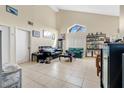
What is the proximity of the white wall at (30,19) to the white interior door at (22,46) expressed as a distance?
330 millimetres

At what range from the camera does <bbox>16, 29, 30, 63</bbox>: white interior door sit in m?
8.09

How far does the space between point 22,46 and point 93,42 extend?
21.8 feet

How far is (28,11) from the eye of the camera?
29.0 feet

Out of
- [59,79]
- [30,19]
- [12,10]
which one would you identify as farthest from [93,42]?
[59,79]

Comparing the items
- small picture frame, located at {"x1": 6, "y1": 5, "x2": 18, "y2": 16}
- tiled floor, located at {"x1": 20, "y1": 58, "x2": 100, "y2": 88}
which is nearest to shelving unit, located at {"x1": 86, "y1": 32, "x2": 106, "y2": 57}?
tiled floor, located at {"x1": 20, "y1": 58, "x2": 100, "y2": 88}

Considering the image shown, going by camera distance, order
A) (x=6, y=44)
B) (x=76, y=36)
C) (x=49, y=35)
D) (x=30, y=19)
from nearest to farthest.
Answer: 1. (x=6, y=44)
2. (x=30, y=19)
3. (x=49, y=35)
4. (x=76, y=36)

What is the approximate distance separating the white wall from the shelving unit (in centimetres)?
282

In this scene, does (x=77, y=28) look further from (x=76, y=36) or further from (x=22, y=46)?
(x=22, y=46)

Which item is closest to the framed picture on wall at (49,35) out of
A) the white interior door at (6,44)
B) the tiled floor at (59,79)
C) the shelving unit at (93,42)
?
the shelving unit at (93,42)

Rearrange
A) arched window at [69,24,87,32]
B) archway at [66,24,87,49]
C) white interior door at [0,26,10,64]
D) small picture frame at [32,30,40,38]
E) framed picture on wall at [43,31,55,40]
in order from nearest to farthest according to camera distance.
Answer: white interior door at [0,26,10,64]
small picture frame at [32,30,40,38]
framed picture on wall at [43,31,55,40]
archway at [66,24,87,49]
arched window at [69,24,87,32]

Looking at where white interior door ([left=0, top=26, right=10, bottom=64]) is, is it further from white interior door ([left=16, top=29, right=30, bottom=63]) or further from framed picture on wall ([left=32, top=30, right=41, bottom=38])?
framed picture on wall ([left=32, top=30, right=41, bottom=38])

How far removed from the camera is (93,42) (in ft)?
43.6
